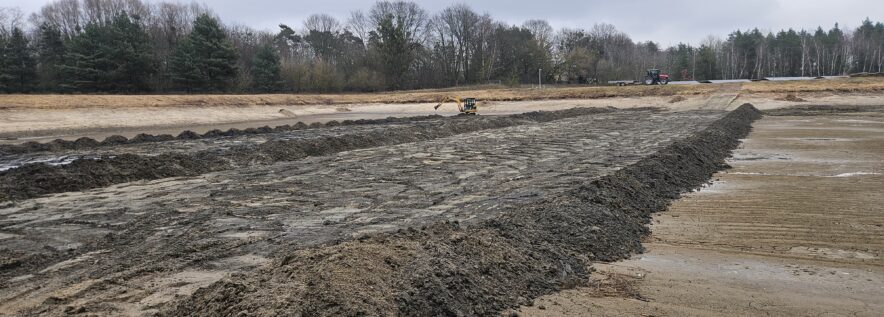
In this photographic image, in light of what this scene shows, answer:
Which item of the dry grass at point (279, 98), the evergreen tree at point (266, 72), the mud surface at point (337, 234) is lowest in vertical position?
the mud surface at point (337, 234)

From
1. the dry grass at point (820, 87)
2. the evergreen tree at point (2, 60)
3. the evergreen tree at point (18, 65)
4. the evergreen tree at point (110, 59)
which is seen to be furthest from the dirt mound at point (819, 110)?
the evergreen tree at point (18, 65)

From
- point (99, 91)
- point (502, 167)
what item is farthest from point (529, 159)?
point (99, 91)

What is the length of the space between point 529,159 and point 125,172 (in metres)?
8.43

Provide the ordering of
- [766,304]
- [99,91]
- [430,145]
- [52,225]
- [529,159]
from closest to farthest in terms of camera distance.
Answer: [766,304]
[52,225]
[529,159]
[430,145]
[99,91]

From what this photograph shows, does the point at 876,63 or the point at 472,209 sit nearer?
the point at 472,209

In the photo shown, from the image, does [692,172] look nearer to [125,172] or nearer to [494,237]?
[494,237]

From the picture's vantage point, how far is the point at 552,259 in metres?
5.34

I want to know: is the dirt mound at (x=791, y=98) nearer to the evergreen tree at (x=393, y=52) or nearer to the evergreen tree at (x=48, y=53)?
the evergreen tree at (x=393, y=52)

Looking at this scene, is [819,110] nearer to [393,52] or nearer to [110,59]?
[393,52]

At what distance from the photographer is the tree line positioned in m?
51.0

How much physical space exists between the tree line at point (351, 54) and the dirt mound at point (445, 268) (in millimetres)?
52180

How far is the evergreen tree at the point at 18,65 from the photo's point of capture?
4864 cm

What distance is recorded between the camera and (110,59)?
4941cm

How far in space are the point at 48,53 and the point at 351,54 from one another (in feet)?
119
